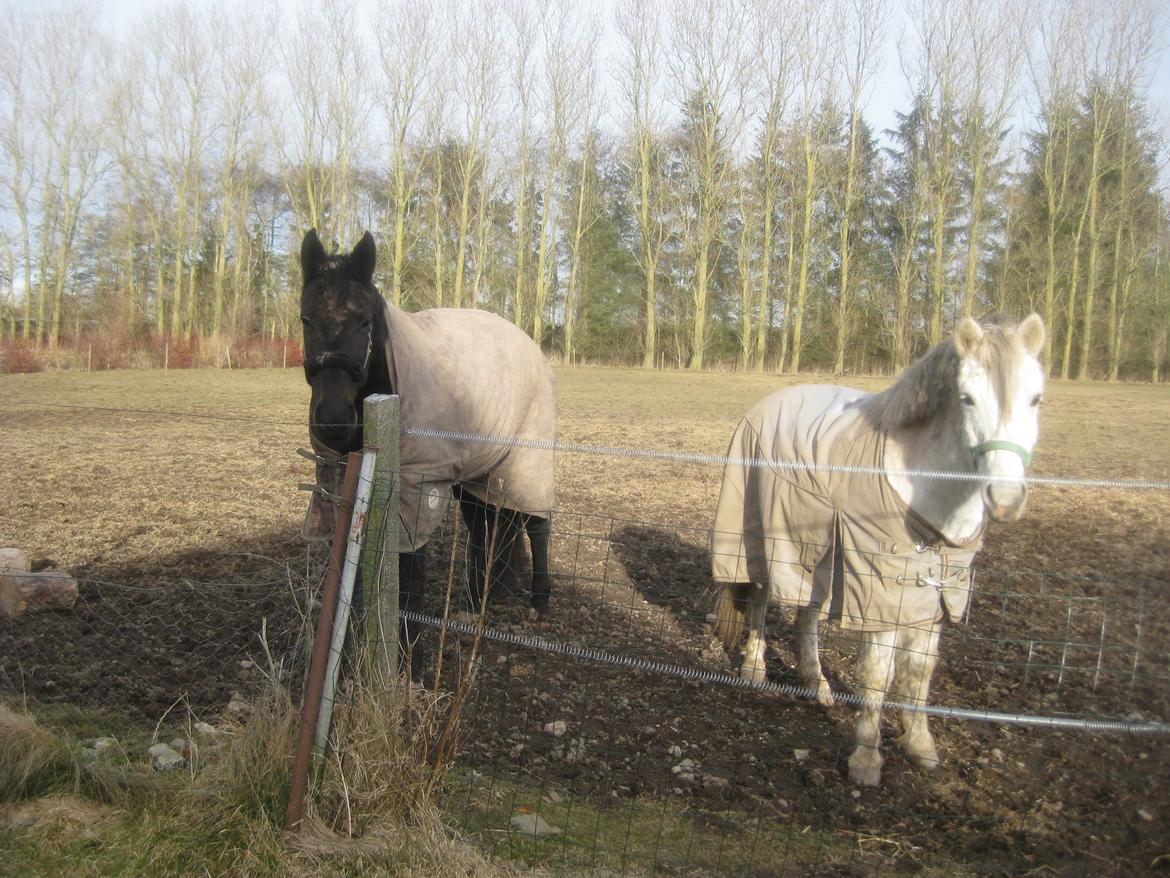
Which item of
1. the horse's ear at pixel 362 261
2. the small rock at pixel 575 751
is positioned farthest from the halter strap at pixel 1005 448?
the horse's ear at pixel 362 261

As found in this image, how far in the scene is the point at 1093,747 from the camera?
11.0 feet

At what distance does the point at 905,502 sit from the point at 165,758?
2.77 meters

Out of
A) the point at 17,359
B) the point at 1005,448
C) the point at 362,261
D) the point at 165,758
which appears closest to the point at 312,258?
the point at 362,261

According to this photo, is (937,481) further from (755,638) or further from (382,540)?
(382,540)

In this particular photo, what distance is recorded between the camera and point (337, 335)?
359 cm

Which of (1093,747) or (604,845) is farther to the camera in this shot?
(1093,747)

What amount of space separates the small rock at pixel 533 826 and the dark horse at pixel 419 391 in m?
0.74

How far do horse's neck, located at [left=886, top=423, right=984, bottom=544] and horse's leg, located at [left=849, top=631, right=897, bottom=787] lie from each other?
1.56 feet

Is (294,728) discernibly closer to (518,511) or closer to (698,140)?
(518,511)

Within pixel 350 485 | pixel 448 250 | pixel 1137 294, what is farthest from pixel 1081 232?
pixel 350 485

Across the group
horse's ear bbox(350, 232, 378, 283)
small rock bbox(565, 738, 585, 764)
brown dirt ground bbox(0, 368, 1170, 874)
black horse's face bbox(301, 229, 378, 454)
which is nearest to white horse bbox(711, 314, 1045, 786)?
brown dirt ground bbox(0, 368, 1170, 874)

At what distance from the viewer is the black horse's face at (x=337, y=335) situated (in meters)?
3.54

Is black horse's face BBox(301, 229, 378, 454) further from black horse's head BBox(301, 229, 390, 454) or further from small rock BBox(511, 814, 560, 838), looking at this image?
small rock BBox(511, 814, 560, 838)

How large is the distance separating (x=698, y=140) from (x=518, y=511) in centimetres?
4005
